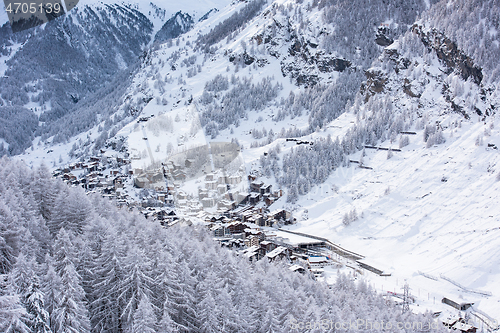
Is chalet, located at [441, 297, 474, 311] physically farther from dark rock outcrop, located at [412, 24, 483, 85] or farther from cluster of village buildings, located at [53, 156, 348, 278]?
dark rock outcrop, located at [412, 24, 483, 85]

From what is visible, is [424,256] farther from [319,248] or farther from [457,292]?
[319,248]

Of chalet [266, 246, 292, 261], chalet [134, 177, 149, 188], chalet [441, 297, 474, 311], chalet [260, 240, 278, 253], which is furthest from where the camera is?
chalet [134, 177, 149, 188]

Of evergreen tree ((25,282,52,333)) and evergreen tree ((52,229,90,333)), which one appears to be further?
evergreen tree ((52,229,90,333))

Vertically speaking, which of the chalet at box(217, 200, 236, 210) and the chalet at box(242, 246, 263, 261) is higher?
the chalet at box(242, 246, 263, 261)

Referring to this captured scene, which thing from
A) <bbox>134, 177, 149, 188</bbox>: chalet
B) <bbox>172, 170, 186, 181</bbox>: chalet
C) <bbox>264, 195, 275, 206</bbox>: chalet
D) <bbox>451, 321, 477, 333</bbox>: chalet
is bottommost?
<bbox>451, 321, 477, 333</bbox>: chalet

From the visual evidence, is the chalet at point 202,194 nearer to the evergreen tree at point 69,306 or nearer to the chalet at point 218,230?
the chalet at point 218,230

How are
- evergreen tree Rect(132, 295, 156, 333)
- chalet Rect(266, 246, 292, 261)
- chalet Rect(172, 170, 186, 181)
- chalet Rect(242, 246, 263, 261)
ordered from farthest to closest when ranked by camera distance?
chalet Rect(172, 170, 186, 181), chalet Rect(242, 246, 263, 261), chalet Rect(266, 246, 292, 261), evergreen tree Rect(132, 295, 156, 333)

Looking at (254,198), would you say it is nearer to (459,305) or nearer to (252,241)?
(252,241)

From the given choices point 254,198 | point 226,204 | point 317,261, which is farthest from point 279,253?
point 226,204

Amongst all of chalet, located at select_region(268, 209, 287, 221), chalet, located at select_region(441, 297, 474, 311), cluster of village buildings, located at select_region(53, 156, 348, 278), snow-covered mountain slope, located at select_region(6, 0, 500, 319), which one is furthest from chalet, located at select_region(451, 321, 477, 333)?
chalet, located at select_region(268, 209, 287, 221)

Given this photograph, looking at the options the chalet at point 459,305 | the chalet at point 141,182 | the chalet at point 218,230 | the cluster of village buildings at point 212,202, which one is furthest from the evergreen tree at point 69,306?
the chalet at point 141,182

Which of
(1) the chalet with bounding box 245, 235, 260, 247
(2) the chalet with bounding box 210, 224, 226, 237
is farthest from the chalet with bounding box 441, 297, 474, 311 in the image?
(2) the chalet with bounding box 210, 224, 226, 237
